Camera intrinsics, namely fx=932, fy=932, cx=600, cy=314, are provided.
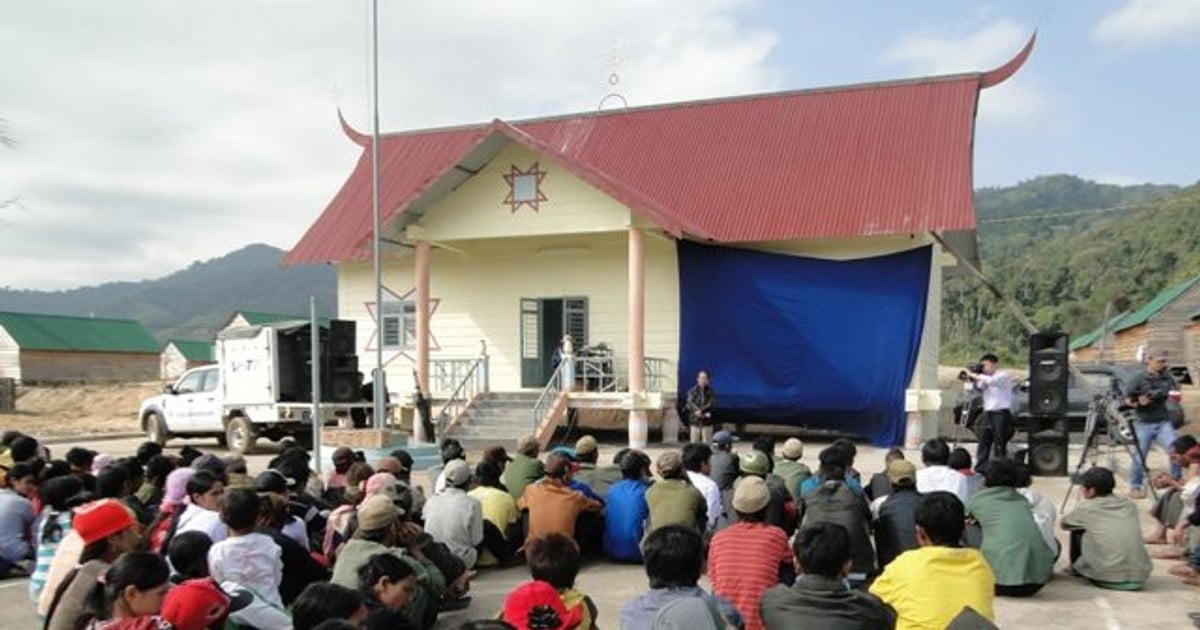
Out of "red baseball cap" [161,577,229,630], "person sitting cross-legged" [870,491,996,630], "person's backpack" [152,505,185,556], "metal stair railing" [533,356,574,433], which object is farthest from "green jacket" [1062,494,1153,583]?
"metal stair railing" [533,356,574,433]

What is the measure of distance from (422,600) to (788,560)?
1.96 m

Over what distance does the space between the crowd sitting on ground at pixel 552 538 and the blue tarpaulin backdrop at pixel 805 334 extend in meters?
6.88

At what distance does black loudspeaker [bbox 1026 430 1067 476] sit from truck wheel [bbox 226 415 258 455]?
1318cm

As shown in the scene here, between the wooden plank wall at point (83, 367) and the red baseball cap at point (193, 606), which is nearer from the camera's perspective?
the red baseball cap at point (193, 606)

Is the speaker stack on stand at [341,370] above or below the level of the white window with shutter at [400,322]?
below

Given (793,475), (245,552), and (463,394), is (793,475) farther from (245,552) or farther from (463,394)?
(463,394)

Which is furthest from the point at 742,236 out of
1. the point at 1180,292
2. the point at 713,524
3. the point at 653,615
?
the point at 1180,292

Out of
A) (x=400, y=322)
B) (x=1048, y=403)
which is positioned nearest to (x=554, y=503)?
(x=1048, y=403)

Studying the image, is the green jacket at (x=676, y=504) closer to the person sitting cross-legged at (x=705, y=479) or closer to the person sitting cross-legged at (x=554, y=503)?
the person sitting cross-legged at (x=705, y=479)

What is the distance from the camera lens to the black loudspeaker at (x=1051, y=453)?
11984mm

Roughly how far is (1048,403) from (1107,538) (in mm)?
5500

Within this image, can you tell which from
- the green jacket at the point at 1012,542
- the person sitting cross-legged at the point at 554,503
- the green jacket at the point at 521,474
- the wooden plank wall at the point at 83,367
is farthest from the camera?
the wooden plank wall at the point at 83,367

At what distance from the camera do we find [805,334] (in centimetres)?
1667

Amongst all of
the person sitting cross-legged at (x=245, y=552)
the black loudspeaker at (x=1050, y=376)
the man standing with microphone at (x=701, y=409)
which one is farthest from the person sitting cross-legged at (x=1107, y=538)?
the man standing with microphone at (x=701, y=409)
